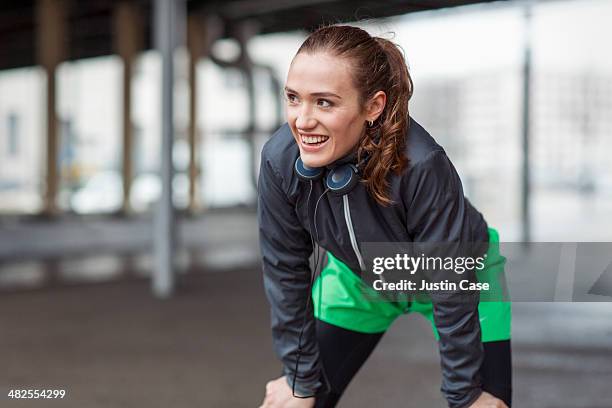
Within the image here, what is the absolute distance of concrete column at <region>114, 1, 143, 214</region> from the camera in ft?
33.7

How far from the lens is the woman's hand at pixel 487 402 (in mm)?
1484

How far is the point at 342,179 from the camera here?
145 cm

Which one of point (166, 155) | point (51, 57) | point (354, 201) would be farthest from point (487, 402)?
point (51, 57)

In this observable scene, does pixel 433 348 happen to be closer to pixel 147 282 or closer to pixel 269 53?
pixel 147 282

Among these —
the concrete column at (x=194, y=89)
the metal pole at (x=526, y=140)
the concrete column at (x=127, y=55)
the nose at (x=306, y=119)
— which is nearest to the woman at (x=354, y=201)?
the nose at (x=306, y=119)

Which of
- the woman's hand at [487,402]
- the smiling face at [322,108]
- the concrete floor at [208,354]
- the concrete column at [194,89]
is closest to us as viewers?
the smiling face at [322,108]

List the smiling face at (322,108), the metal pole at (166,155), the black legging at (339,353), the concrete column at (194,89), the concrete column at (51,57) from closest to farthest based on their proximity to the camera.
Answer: the smiling face at (322,108) → the black legging at (339,353) → the metal pole at (166,155) → the concrete column at (51,57) → the concrete column at (194,89)

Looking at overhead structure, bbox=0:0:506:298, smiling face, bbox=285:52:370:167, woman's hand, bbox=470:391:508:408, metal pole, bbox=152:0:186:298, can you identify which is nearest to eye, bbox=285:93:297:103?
smiling face, bbox=285:52:370:167

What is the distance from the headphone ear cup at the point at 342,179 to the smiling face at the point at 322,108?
0.09 ft

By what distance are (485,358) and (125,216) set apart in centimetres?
909

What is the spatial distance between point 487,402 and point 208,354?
2.76m

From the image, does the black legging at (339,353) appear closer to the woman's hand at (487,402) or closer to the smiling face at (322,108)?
the woman's hand at (487,402)

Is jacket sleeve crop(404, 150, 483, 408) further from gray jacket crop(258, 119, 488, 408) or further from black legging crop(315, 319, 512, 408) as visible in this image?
black legging crop(315, 319, 512, 408)

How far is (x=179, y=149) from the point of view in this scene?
10625 millimetres
